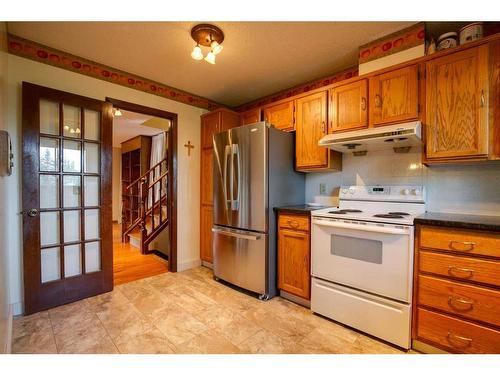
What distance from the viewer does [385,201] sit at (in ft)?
6.91

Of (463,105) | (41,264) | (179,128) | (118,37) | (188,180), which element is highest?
(118,37)

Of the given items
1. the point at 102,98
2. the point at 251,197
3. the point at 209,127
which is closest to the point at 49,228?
the point at 102,98

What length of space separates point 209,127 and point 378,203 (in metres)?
2.29

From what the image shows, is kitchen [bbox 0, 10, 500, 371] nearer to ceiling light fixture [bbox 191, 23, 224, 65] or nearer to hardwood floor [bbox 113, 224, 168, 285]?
ceiling light fixture [bbox 191, 23, 224, 65]

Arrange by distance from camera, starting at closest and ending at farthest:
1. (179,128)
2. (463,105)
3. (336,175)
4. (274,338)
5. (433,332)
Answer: (433,332) → (463,105) → (274,338) → (336,175) → (179,128)

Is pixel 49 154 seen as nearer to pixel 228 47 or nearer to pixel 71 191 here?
pixel 71 191

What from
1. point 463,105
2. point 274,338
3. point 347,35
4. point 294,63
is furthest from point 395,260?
point 294,63

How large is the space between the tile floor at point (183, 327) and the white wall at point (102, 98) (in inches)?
22.9

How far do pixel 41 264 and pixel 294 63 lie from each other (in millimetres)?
3156

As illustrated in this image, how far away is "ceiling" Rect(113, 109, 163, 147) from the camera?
14.0 ft

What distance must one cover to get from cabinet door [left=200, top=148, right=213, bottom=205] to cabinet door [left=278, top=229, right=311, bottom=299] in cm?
130

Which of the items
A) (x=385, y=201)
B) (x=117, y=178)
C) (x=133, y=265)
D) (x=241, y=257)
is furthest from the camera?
(x=117, y=178)

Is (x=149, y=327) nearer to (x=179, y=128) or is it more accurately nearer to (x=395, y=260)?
(x=395, y=260)

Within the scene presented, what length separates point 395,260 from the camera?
62.9 inches
